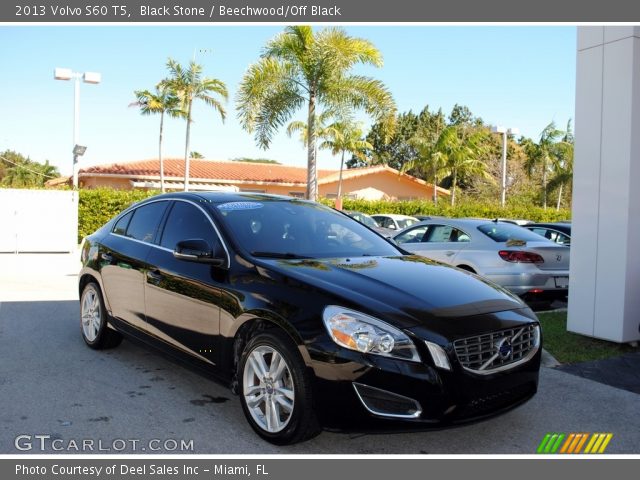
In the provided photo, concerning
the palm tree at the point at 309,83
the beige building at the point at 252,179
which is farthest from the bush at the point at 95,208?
the beige building at the point at 252,179

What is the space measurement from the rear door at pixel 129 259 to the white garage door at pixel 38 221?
1365 cm

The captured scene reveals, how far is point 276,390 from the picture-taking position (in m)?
3.73

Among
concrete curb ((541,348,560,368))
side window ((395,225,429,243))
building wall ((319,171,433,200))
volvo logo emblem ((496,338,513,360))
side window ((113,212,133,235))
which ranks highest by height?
building wall ((319,171,433,200))

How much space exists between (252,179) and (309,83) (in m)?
15.1

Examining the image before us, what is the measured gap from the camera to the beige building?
33.7 meters

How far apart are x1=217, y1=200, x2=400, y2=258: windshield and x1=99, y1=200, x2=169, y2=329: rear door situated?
88 cm

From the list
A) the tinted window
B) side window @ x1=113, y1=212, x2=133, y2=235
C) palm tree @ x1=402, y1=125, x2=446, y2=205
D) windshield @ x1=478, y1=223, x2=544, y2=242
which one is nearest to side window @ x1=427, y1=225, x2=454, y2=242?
the tinted window

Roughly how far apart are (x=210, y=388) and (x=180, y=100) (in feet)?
93.1

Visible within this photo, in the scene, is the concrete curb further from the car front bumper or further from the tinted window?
the tinted window

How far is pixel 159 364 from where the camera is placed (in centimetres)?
558

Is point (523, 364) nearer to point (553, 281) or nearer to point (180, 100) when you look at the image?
point (553, 281)

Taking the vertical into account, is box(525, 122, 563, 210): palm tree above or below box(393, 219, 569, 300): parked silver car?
above

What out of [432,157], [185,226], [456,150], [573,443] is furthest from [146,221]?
[456,150]

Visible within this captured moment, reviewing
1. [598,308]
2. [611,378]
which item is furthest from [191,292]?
[598,308]
